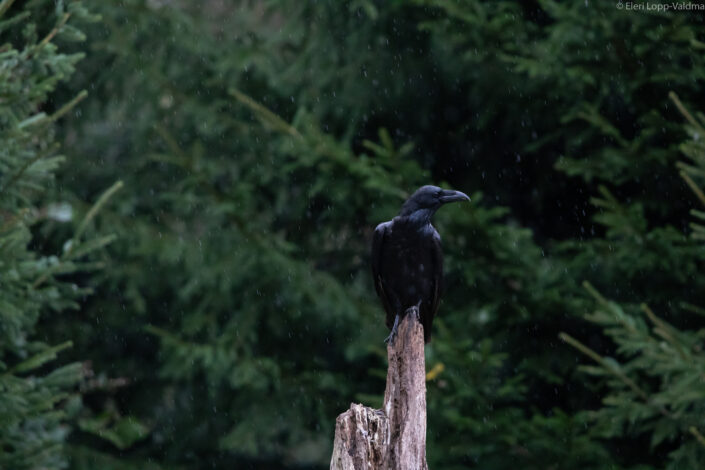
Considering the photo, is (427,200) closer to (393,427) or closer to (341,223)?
(393,427)

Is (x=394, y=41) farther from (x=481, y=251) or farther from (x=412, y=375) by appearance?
(x=412, y=375)

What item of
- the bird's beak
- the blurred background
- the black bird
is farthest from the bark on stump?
the blurred background

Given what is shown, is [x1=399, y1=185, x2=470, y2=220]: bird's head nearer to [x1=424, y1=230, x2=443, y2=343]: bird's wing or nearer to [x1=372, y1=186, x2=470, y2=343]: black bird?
[x1=372, y1=186, x2=470, y2=343]: black bird

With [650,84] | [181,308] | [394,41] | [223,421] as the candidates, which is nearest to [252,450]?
[223,421]

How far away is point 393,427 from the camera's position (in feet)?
10.0

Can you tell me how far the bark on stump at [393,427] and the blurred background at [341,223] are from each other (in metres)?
2.03

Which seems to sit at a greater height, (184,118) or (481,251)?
(184,118)

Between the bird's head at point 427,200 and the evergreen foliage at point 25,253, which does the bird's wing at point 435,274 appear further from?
the evergreen foliage at point 25,253

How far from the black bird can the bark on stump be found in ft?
2.32

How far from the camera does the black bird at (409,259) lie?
12.9 feet

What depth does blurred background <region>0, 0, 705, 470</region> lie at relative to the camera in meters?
5.51

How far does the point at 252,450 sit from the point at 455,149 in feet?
9.43

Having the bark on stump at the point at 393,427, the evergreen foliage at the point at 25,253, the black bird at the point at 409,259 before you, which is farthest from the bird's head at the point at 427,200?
the evergreen foliage at the point at 25,253

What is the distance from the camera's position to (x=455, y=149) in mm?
6895
